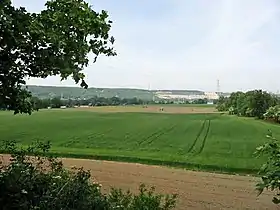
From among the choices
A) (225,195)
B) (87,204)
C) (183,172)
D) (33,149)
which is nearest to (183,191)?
(225,195)

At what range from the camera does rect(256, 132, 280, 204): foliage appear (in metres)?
4.38

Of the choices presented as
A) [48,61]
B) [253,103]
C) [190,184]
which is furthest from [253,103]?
[48,61]

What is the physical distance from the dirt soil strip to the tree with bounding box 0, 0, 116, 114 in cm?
1030

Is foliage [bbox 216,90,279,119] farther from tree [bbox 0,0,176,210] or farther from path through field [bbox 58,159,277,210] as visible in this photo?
tree [bbox 0,0,176,210]

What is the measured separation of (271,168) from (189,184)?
16935mm

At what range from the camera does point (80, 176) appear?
5926 millimetres

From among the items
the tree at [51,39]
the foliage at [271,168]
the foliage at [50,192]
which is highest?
the tree at [51,39]

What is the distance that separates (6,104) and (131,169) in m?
19.4

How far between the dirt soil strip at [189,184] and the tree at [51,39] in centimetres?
1030

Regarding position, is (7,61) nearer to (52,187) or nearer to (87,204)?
(52,187)

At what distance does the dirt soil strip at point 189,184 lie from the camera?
16994mm

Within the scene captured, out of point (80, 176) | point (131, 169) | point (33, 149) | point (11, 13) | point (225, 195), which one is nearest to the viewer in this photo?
point (11, 13)

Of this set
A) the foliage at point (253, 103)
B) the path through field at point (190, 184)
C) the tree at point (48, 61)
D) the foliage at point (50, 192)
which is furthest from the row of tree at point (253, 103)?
the tree at point (48, 61)

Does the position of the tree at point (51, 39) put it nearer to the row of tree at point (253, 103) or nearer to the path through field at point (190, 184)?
the path through field at point (190, 184)
